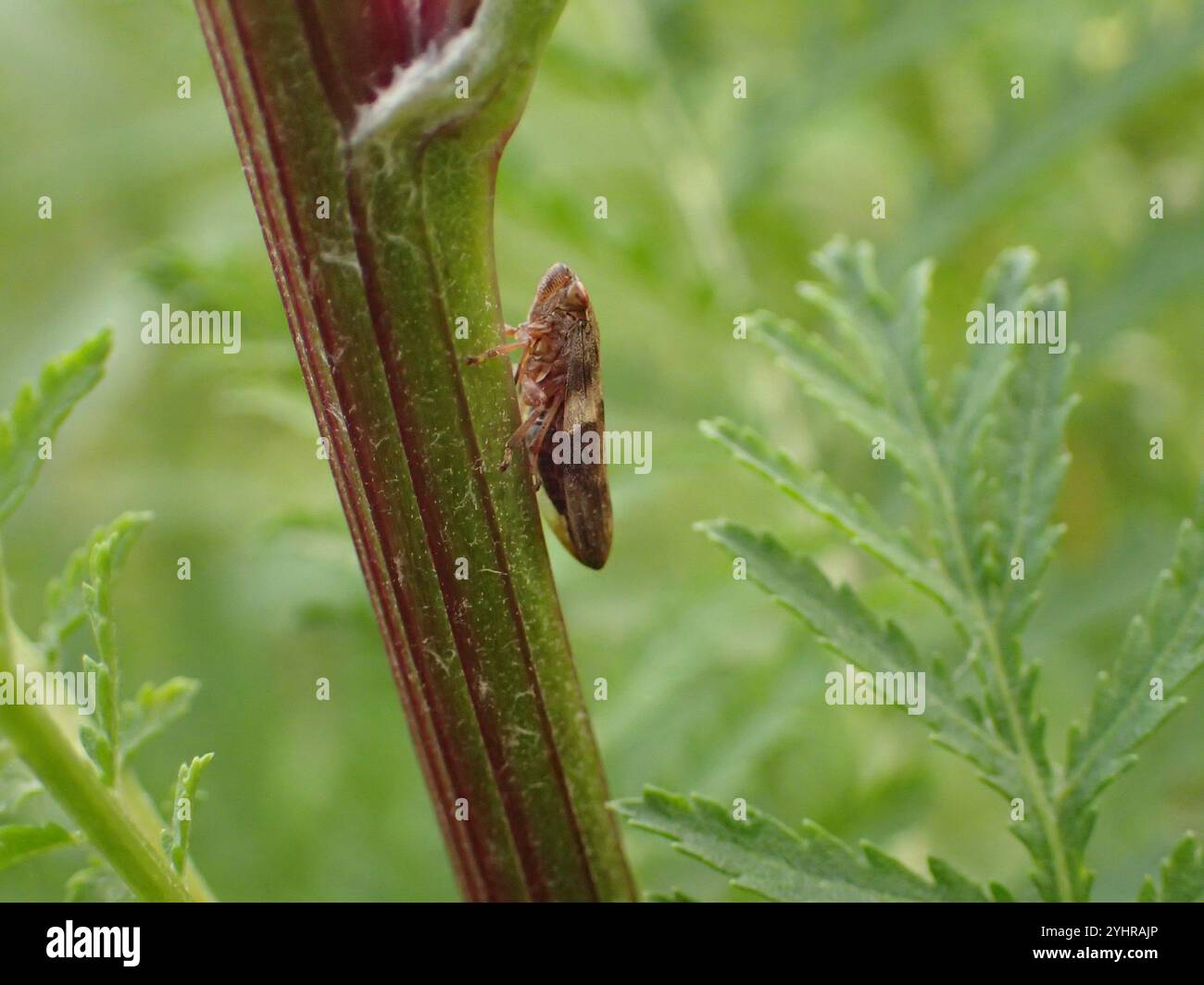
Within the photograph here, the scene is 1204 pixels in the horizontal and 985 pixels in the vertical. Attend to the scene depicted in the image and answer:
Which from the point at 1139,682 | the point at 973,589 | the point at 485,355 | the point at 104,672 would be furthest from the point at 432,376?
the point at 1139,682

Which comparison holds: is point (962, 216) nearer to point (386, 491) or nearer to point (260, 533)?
point (260, 533)

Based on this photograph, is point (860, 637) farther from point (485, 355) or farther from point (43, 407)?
point (43, 407)

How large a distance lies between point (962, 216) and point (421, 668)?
5.91 feet

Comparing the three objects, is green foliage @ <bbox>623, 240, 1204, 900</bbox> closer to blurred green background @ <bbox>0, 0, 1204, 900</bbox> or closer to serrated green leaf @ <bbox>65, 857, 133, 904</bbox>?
serrated green leaf @ <bbox>65, 857, 133, 904</bbox>

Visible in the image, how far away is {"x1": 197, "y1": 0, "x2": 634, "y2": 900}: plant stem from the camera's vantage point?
2.87 feet

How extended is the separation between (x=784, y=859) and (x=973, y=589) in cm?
31

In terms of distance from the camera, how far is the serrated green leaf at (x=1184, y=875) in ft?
3.26

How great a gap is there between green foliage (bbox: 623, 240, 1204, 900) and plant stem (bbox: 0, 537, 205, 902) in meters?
0.37

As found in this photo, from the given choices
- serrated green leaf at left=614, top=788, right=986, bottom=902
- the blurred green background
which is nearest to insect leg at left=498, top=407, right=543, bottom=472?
serrated green leaf at left=614, top=788, right=986, bottom=902

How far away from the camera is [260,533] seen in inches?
83.4

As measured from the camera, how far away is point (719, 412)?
2.44 metres

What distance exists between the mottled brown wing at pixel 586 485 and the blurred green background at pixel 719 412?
0.58m

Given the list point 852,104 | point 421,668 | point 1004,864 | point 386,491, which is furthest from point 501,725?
point 852,104

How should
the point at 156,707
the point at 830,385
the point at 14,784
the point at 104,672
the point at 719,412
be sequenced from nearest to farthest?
the point at 104,672 < the point at 14,784 < the point at 156,707 < the point at 830,385 < the point at 719,412
